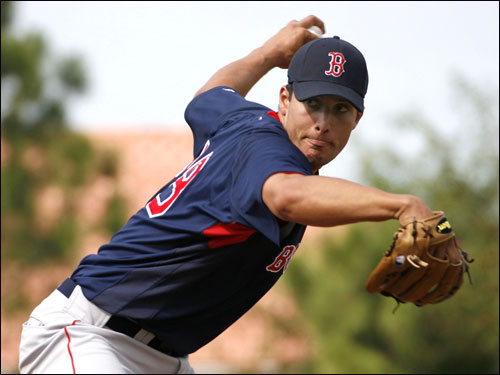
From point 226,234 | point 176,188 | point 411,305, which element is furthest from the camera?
point 411,305

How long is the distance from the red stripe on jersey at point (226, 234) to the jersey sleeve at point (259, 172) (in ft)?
0.33

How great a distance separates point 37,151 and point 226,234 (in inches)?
502

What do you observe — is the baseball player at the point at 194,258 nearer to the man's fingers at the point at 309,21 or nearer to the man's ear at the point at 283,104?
the man's ear at the point at 283,104

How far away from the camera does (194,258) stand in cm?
258

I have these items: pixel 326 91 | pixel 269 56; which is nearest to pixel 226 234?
pixel 326 91

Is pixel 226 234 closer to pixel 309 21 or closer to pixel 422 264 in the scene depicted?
pixel 422 264

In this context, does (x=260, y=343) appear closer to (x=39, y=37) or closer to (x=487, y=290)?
(x=487, y=290)

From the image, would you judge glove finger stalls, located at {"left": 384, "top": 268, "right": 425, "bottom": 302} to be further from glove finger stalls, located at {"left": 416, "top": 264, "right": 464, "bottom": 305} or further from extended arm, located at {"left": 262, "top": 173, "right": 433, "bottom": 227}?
extended arm, located at {"left": 262, "top": 173, "right": 433, "bottom": 227}

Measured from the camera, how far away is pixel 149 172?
20.1 meters

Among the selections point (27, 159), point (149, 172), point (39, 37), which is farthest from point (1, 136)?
point (149, 172)

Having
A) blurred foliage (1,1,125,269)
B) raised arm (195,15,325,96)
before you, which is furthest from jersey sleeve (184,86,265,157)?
blurred foliage (1,1,125,269)

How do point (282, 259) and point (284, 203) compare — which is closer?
point (284, 203)

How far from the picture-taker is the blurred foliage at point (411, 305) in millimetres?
10125

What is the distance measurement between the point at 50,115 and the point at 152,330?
12.4 m
